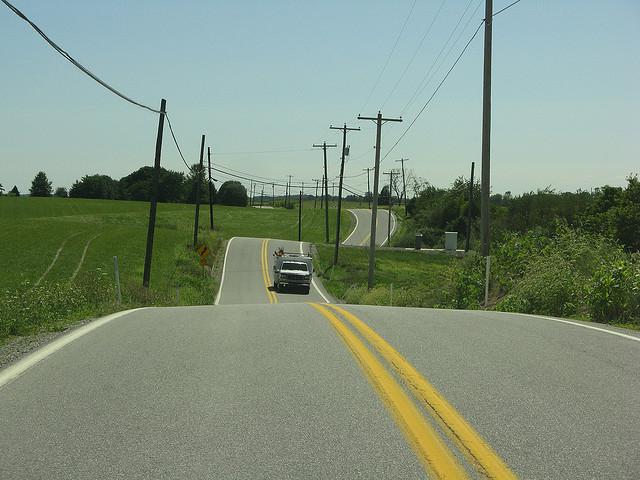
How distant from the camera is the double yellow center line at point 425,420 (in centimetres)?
457

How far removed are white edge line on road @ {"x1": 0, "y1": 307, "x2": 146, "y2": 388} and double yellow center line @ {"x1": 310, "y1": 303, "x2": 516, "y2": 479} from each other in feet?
11.9

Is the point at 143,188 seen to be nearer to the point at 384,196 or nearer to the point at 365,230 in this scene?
the point at 384,196

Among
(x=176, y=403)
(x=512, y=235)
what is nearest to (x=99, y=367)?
(x=176, y=403)

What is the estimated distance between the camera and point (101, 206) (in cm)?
13388

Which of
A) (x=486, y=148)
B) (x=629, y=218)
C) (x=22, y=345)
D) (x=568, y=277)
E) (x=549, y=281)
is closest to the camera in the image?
(x=22, y=345)

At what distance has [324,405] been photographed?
19.8 feet

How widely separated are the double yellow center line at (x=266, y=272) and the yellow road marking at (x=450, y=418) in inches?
1427

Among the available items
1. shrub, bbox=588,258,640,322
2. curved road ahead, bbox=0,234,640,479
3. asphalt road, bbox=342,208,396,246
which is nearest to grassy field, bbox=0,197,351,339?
asphalt road, bbox=342,208,396,246

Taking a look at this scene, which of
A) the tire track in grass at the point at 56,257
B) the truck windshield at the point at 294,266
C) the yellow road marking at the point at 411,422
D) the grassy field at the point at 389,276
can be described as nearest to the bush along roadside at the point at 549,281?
the grassy field at the point at 389,276

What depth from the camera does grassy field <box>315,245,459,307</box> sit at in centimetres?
2883

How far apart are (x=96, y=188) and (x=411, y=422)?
192057 mm

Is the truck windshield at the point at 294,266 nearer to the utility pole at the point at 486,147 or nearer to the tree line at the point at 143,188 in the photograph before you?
the utility pole at the point at 486,147

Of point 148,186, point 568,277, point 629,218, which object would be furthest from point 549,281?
point 148,186

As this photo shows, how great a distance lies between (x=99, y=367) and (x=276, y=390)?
2251 millimetres
